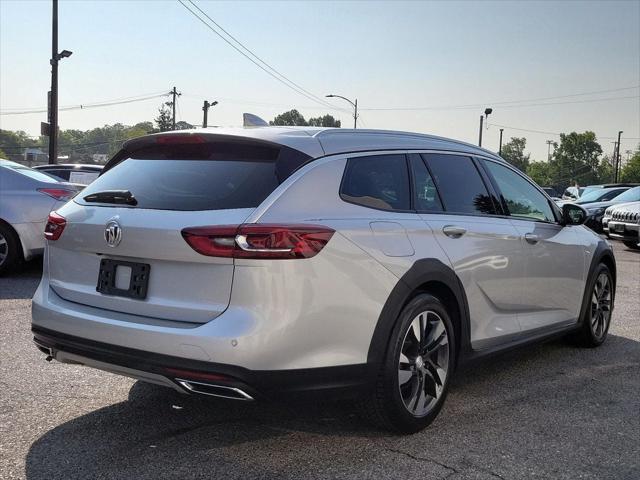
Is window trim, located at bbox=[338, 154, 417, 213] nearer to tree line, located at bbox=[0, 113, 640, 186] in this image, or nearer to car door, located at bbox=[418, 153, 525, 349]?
car door, located at bbox=[418, 153, 525, 349]

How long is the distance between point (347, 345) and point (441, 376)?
90 centimetres

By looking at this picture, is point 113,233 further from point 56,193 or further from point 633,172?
point 633,172

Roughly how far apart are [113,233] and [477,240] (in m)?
2.17

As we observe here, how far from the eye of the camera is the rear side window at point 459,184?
4332 mm

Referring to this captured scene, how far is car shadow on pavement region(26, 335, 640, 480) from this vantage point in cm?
332

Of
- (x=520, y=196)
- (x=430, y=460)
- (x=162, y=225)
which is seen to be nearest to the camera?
(x=162, y=225)

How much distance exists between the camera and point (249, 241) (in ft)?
10.2

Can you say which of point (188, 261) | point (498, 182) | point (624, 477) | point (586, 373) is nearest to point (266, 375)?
point (188, 261)

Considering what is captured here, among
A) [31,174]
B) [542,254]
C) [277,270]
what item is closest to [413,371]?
[277,270]

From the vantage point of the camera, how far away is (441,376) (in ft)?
13.1

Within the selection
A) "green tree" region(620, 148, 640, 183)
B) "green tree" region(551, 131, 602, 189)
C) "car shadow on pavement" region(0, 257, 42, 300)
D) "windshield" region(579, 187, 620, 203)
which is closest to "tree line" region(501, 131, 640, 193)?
"green tree" region(551, 131, 602, 189)

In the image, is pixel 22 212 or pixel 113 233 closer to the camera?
pixel 113 233

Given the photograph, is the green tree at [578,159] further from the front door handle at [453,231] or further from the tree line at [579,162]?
the front door handle at [453,231]

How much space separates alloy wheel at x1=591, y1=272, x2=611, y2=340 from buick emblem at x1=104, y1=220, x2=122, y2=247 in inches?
167
